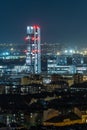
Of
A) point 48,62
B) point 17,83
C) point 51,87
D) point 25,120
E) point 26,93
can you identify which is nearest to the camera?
point 25,120

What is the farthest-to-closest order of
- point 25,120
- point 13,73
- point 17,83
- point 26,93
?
point 13,73
point 17,83
point 26,93
point 25,120

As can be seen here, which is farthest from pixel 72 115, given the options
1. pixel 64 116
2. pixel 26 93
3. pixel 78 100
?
pixel 26 93

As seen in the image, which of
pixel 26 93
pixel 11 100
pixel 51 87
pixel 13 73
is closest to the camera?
pixel 11 100

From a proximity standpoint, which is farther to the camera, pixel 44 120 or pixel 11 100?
pixel 11 100

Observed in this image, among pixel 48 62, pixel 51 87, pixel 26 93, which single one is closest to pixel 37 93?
pixel 26 93

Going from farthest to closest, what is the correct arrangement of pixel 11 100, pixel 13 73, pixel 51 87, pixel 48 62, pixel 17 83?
pixel 48 62
pixel 13 73
pixel 17 83
pixel 51 87
pixel 11 100

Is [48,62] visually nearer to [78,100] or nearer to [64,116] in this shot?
[78,100]

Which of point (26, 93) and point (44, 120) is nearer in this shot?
point (44, 120)

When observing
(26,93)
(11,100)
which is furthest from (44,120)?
(26,93)

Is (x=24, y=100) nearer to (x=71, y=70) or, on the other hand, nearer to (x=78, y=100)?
(x=78, y=100)
